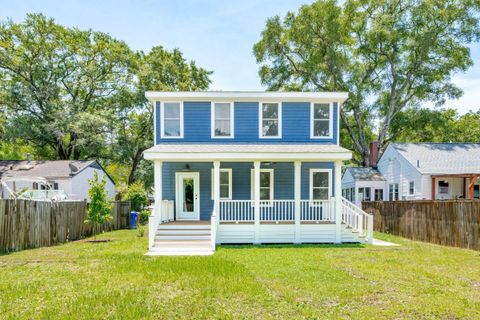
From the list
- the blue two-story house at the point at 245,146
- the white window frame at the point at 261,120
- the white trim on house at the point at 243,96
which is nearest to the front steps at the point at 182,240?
the blue two-story house at the point at 245,146

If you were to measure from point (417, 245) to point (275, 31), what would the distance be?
22336 millimetres

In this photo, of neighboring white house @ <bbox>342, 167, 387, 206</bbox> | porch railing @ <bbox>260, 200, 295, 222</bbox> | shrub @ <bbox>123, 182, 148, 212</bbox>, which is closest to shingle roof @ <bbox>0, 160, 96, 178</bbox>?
shrub @ <bbox>123, 182, 148, 212</bbox>

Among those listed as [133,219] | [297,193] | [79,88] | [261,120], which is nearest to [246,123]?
[261,120]

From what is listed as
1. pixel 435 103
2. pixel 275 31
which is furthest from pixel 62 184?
pixel 435 103

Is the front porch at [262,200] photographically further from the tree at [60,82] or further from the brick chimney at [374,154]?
the tree at [60,82]

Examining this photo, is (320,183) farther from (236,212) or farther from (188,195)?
(188,195)

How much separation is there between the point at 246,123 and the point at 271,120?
1.07 m

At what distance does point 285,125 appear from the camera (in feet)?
47.9

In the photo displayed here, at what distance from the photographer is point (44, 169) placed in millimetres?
23438

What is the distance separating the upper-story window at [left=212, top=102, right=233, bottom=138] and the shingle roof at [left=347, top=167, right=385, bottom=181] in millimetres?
11514

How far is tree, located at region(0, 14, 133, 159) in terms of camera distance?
26.6 meters

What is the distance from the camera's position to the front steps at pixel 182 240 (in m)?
10.6

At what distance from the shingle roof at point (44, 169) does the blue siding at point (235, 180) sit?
1189 cm

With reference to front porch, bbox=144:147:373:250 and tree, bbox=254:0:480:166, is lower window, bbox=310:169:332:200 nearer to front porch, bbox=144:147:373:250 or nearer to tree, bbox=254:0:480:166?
front porch, bbox=144:147:373:250
